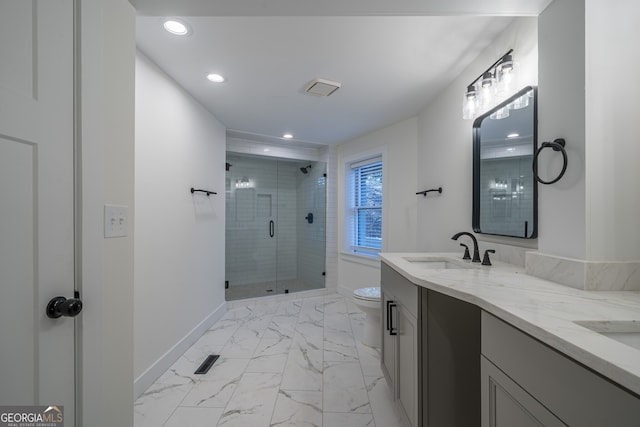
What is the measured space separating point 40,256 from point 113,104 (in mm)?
633

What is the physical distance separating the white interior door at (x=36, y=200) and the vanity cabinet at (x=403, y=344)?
1.35 metres

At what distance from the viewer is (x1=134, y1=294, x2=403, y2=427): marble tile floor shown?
1541 mm

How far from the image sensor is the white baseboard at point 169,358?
5.70 feet

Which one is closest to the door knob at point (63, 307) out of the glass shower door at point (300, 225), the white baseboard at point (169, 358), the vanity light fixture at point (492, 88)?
the white baseboard at point (169, 358)

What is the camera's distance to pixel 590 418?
516mm

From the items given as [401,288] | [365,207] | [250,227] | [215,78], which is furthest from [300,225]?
[401,288]

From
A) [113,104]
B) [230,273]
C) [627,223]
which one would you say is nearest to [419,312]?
[627,223]

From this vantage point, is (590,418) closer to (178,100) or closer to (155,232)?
(155,232)

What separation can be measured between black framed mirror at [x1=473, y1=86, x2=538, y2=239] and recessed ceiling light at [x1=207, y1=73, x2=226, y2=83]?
1.98 m

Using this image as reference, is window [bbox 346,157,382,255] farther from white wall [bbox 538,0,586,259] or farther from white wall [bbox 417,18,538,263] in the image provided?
white wall [bbox 538,0,586,259]

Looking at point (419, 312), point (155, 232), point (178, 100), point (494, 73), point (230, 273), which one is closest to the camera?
point (419, 312)

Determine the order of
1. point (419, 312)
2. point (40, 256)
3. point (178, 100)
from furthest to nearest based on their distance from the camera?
point (178, 100) → point (419, 312) → point (40, 256)

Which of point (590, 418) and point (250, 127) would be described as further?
point (250, 127)

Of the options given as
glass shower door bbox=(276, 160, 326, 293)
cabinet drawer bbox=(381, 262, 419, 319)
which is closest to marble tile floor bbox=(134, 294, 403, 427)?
cabinet drawer bbox=(381, 262, 419, 319)
